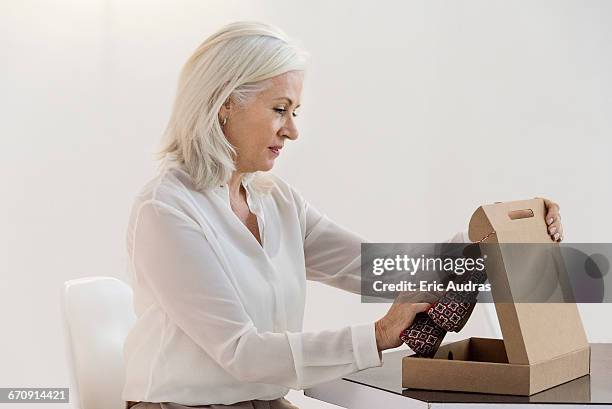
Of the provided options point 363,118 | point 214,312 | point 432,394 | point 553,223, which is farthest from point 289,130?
point 363,118

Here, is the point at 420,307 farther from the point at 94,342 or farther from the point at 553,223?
the point at 94,342

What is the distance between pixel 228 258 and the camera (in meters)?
1.75

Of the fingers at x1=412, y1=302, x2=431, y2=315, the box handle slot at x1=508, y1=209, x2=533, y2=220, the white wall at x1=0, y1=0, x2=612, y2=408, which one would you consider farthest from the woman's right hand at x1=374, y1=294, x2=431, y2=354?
the white wall at x1=0, y1=0, x2=612, y2=408

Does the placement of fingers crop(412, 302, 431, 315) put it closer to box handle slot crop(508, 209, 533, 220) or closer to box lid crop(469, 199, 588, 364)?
box lid crop(469, 199, 588, 364)

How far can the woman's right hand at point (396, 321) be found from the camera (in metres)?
1.46

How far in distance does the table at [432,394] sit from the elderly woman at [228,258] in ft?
0.13

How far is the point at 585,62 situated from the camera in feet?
11.5

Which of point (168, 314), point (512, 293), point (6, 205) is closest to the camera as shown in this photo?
point (512, 293)

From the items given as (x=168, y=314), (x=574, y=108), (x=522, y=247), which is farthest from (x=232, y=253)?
(x=574, y=108)

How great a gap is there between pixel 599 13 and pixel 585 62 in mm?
191

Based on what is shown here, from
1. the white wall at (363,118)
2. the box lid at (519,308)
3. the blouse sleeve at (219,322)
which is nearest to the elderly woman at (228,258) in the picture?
the blouse sleeve at (219,322)

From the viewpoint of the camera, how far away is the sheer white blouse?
158 centimetres

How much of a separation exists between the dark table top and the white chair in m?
0.57

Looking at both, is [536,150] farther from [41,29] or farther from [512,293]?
[512,293]
